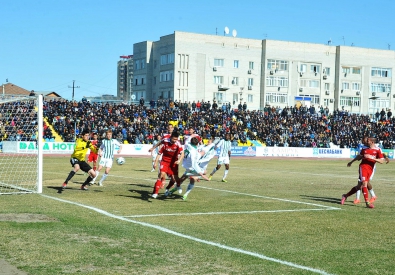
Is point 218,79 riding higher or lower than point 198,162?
higher

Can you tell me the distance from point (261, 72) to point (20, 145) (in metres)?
54.2

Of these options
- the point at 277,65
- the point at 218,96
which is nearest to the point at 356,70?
the point at 277,65

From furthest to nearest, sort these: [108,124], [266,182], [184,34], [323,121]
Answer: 1. [184,34]
2. [323,121]
3. [108,124]
4. [266,182]

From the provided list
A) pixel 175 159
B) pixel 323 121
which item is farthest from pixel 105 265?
pixel 323 121

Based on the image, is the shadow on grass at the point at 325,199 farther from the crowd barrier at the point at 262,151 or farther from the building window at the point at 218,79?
the building window at the point at 218,79

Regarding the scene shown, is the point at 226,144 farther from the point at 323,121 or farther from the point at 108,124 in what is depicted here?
the point at 323,121

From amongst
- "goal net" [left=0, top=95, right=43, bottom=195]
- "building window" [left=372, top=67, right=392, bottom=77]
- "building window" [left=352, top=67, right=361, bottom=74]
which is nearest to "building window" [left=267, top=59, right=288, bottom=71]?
"building window" [left=352, top=67, right=361, bottom=74]

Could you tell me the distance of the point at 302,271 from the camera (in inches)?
331

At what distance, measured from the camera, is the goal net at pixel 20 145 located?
18281 millimetres

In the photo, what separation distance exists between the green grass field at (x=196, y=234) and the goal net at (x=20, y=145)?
145 centimetres

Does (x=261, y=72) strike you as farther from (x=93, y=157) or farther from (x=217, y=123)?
(x=93, y=157)

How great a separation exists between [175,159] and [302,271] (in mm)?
9190

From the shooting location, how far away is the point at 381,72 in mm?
94375

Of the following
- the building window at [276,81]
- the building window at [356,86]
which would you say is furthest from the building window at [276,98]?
the building window at [356,86]
